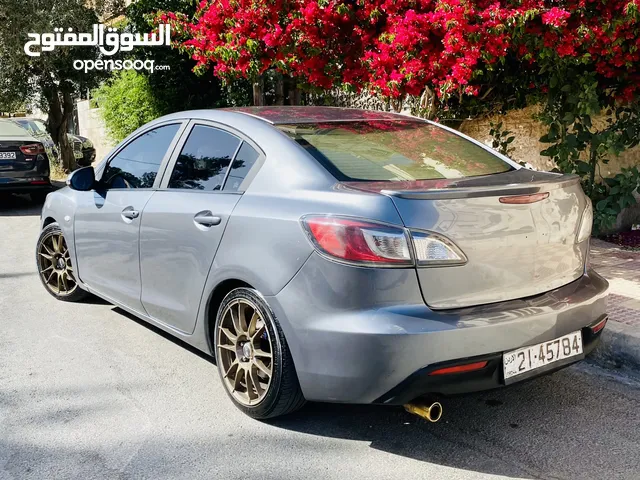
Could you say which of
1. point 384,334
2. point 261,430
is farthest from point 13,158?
point 384,334

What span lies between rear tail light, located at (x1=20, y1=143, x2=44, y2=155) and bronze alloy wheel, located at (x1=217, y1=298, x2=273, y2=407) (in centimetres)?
855

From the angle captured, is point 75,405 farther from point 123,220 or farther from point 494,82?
point 494,82

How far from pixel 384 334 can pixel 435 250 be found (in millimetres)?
403

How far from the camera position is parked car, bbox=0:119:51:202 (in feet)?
35.3

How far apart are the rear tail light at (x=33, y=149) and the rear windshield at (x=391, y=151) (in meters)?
8.45

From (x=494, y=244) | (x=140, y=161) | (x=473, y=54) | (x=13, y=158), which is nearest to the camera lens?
(x=494, y=244)

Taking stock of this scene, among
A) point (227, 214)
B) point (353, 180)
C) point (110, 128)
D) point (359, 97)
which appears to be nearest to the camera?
point (353, 180)

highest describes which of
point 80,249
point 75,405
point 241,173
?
point 241,173

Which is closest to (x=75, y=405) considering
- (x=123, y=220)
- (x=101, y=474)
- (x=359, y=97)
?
(x=101, y=474)

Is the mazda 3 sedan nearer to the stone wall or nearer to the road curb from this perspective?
the road curb

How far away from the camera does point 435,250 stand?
113 inches

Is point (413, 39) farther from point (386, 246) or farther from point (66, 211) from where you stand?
point (386, 246)

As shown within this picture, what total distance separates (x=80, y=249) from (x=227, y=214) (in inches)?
78.1

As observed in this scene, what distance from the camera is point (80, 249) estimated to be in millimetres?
5004
